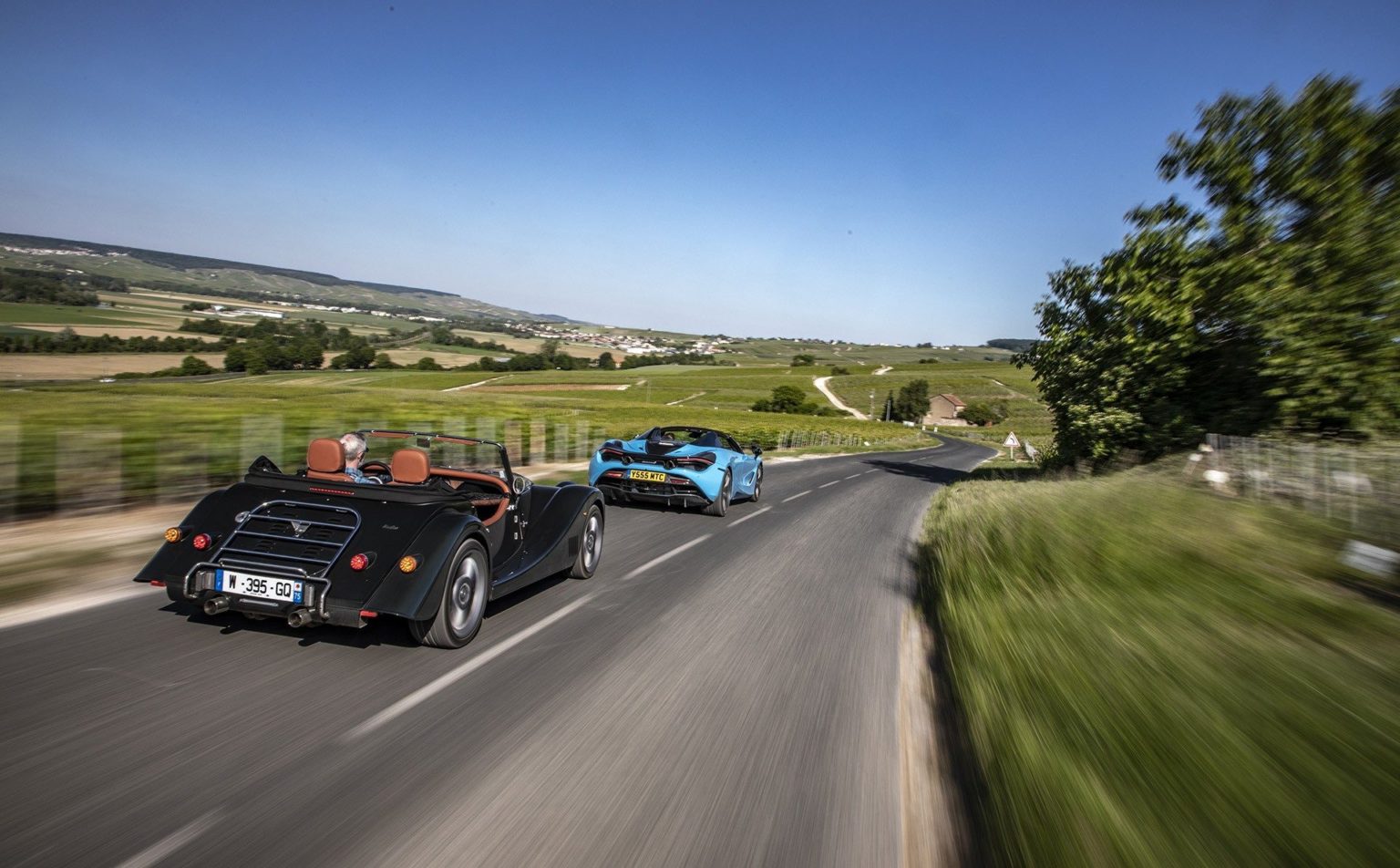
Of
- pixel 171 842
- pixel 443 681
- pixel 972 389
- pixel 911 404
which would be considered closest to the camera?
pixel 171 842

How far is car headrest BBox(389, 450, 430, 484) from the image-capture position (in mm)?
5004

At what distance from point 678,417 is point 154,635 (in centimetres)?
4071

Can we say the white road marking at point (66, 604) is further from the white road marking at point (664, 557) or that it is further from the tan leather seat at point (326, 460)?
the white road marking at point (664, 557)

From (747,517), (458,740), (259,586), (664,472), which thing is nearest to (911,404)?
(747,517)

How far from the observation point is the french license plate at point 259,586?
4.28m


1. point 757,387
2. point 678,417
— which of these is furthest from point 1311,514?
point 757,387

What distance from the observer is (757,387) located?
9856 cm

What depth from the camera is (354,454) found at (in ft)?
18.5

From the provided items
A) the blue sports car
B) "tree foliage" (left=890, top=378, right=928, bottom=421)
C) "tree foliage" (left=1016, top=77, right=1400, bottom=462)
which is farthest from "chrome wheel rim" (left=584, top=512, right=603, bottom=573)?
"tree foliage" (left=890, top=378, right=928, bottom=421)

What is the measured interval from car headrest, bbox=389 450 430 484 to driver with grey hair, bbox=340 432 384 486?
20.0 inches

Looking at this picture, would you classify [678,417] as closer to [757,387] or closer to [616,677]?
[616,677]

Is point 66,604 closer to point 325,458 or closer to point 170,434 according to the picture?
point 325,458

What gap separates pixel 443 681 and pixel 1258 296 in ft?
61.1

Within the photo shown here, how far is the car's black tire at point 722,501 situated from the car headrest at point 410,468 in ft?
22.7
